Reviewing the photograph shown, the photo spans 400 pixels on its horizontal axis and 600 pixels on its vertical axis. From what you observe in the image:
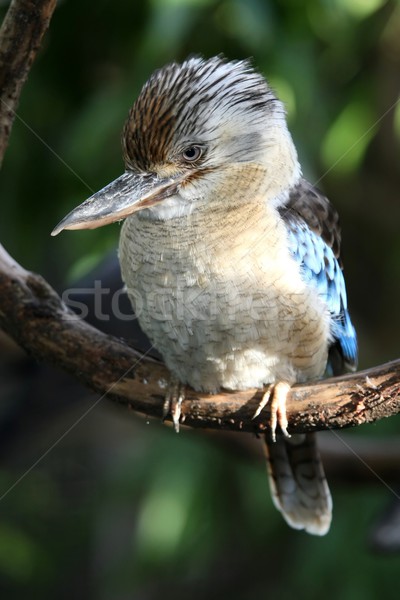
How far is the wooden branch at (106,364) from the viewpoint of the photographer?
1.94 m

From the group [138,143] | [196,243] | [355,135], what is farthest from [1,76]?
[355,135]

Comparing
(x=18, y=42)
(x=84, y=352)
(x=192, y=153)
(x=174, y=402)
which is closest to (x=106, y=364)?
(x=84, y=352)

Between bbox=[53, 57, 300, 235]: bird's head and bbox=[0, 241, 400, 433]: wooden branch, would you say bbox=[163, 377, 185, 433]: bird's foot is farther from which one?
bbox=[53, 57, 300, 235]: bird's head

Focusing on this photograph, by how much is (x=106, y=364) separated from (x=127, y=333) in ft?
2.59

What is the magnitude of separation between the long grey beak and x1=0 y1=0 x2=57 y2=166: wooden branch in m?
0.28

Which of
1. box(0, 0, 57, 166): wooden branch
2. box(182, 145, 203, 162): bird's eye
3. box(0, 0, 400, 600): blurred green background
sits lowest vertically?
box(0, 0, 400, 600): blurred green background

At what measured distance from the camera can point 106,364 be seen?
1986 millimetres

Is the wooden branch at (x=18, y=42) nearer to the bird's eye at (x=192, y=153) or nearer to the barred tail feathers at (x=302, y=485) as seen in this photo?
the bird's eye at (x=192, y=153)

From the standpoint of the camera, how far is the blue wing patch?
2.03 m

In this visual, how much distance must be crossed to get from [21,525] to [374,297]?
70.4 inches

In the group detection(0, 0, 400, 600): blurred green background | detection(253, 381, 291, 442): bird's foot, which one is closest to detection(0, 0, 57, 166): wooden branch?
detection(0, 0, 400, 600): blurred green background

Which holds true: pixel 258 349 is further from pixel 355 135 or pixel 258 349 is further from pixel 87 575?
pixel 87 575

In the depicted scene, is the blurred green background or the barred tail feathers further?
the blurred green background

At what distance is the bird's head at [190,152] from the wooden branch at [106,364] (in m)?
0.23
